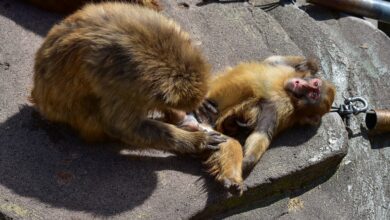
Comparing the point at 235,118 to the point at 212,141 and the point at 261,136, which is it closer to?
the point at 261,136

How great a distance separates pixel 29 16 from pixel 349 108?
10.4 ft

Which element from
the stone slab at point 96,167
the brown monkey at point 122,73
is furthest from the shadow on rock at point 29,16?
the brown monkey at point 122,73

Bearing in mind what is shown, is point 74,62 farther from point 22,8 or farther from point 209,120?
point 22,8

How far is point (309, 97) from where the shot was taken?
592 centimetres

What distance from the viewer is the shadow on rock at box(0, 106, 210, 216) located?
16.1ft

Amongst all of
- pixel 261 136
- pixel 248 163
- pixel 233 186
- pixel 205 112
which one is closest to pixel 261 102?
pixel 261 136

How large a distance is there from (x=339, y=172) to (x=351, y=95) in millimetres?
1009

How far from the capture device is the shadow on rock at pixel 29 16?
6.36 meters

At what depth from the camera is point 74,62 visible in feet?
15.8

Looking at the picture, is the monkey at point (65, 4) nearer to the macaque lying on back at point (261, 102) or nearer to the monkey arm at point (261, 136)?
the macaque lying on back at point (261, 102)

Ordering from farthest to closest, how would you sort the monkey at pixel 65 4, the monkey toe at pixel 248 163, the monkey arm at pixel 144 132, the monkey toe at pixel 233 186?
the monkey at pixel 65 4
the monkey toe at pixel 248 163
the monkey toe at pixel 233 186
the monkey arm at pixel 144 132

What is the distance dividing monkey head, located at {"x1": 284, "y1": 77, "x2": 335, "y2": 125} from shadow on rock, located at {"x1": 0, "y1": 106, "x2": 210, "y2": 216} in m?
1.13

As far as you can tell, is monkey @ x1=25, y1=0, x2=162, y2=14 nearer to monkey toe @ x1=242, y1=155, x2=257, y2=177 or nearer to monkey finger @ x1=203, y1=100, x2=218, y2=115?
monkey finger @ x1=203, y1=100, x2=218, y2=115

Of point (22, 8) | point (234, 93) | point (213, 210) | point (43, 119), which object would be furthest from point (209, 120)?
point (22, 8)
